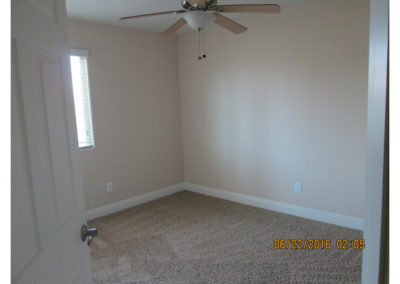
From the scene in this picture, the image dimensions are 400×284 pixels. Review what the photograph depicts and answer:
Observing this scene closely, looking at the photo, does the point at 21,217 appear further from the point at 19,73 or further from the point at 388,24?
the point at 388,24

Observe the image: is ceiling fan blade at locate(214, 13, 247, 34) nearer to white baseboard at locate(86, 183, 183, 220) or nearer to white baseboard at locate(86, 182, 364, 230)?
white baseboard at locate(86, 182, 364, 230)

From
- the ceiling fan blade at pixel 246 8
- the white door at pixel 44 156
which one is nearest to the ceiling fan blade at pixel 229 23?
the ceiling fan blade at pixel 246 8

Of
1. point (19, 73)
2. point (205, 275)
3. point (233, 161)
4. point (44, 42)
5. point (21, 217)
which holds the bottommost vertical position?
point (205, 275)

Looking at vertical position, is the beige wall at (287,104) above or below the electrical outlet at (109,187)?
above

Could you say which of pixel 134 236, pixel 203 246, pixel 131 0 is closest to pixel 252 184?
pixel 203 246

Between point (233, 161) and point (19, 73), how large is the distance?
11.1 feet

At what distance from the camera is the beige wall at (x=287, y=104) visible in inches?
111

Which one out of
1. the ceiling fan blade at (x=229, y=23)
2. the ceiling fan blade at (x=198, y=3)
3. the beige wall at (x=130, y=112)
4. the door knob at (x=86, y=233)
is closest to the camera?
the door knob at (x=86, y=233)

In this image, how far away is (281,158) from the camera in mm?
3424

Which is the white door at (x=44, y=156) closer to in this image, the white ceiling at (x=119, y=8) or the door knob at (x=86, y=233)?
the door knob at (x=86, y=233)

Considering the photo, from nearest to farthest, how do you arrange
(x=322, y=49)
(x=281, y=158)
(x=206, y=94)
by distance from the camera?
1. (x=322, y=49)
2. (x=281, y=158)
3. (x=206, y=94)

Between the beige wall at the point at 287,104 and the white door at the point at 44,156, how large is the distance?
2698 mm

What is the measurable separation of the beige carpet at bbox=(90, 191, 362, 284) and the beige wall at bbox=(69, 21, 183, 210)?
1.75 feet

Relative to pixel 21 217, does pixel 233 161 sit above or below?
below
